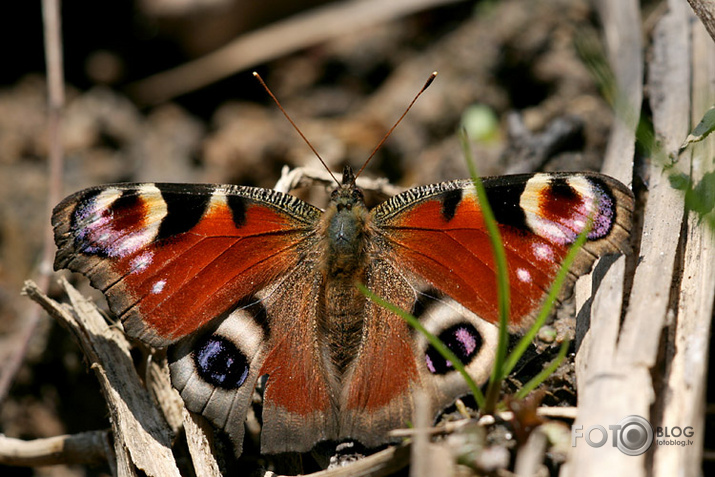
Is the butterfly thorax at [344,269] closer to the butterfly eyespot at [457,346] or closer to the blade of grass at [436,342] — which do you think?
the butterfly eyespot at [457,346]

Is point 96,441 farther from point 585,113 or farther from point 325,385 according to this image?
point 585,113

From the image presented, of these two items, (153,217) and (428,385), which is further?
(153,217)

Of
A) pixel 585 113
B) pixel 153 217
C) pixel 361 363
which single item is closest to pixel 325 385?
pixel 361 363

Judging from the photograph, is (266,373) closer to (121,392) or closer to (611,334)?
(121,392)

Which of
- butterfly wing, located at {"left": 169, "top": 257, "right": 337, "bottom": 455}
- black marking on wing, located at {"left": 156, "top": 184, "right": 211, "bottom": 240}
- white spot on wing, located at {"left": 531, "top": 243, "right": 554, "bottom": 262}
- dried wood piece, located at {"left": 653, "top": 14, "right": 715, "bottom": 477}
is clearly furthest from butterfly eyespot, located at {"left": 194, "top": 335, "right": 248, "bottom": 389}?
dried wood piece, located at {"left": 653, "top": 14, "right": 715, "bottom": 477}

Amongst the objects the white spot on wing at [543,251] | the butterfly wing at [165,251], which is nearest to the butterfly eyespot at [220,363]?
the butterfly wing at [165,251]

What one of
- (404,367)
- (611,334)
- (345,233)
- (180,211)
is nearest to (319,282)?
(345,233)

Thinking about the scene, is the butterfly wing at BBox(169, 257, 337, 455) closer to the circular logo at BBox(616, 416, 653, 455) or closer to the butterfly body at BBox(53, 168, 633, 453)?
the butterfly body at BBox(53, 168, 633, 453)
